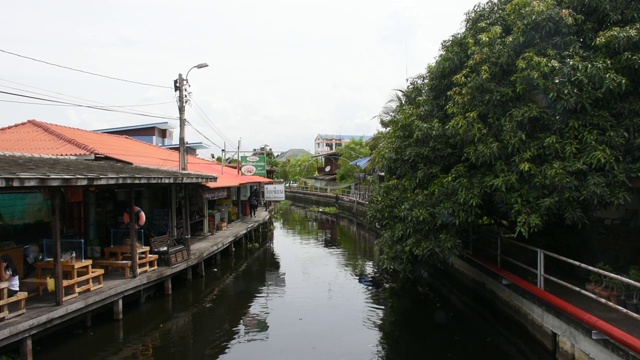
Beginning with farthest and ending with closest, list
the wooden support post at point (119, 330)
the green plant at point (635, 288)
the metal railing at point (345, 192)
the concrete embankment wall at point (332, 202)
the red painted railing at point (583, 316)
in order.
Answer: the metal railing at point (345, 192), the concrete embankment wall at point (332, 202), the wooden support post at point (119, 330), the green plant at point (635, 288), the red painted railing at point (583, 316)

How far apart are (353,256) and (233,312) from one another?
9607 mm

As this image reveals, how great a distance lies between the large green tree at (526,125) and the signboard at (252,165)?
1725 cm

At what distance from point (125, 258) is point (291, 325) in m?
4.60

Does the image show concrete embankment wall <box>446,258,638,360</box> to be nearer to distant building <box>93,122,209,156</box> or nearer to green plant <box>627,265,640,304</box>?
green plant <box>627,265,640,304</box>

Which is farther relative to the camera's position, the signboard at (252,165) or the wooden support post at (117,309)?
the signboard at (252,165)

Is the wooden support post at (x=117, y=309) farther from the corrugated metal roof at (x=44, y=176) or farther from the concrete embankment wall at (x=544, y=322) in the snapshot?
the concrete embankment wall at (x=544, y=322)

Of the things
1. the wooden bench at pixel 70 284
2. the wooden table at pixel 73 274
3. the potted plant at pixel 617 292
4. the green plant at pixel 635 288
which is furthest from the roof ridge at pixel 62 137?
the green plant at pixel 635 288

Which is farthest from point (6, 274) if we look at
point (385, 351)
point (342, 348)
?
point (385, 351)

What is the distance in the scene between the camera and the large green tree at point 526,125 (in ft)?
26.9

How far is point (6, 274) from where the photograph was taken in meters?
8.16

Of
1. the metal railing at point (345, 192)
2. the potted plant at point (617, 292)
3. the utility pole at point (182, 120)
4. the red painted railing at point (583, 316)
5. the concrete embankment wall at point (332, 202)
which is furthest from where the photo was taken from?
the metal railing at point (345, 192)

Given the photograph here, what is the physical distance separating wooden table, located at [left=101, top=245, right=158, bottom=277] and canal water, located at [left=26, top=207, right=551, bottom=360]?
37.5 inches

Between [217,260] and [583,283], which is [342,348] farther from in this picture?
[217,260]

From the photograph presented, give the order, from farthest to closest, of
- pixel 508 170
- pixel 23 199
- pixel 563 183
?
pixel 23 199, pixel 508 170, pixel 563 183
